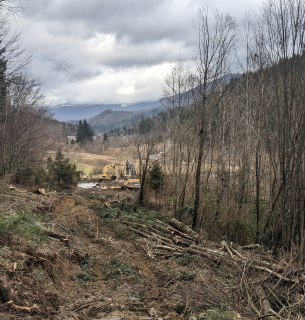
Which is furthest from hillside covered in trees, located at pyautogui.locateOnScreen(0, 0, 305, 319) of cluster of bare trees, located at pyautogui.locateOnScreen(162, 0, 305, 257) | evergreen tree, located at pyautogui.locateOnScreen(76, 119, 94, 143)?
evergreen tree, located at pyautogui.locateOnScreen(76, 119, 94, 143)

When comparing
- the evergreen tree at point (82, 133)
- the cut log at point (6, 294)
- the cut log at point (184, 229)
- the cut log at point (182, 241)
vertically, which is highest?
the evergreen tree at point (82, 133)

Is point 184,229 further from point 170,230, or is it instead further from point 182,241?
point 182,241

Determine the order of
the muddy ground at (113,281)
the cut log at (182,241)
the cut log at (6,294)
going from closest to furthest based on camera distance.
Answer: the cut log at (6,294)
the muddy ground at (113,281)
the cut log at (182,241)

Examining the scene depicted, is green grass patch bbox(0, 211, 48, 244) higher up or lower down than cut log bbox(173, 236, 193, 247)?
higher up

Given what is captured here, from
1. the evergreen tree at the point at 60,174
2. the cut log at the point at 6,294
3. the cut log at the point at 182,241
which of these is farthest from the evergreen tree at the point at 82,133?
the cut log at the point at 6,294

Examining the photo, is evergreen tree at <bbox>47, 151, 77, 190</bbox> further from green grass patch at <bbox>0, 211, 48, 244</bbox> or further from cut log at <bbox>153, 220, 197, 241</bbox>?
green grass patch at <bbox>0, 211, 48, 244</bbox>

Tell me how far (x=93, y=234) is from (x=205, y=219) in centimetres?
750

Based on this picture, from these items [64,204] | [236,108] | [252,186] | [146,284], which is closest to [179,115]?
[236,108]

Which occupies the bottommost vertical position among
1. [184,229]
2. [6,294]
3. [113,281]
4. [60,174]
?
[113,281]

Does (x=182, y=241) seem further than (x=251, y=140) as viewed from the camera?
No

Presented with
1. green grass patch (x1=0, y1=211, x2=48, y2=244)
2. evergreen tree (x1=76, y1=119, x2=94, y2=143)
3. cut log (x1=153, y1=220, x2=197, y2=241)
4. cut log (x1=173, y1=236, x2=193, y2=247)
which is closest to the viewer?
green grass patch (x1=0, y1=211, x2=48, y2=244)

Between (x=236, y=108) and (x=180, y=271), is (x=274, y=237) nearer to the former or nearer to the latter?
(x=180, y=271)

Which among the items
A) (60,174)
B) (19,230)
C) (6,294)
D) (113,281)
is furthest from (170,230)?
(60,174)

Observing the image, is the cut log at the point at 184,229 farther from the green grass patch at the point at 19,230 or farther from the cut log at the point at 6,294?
the cut log at the point at 6,294
